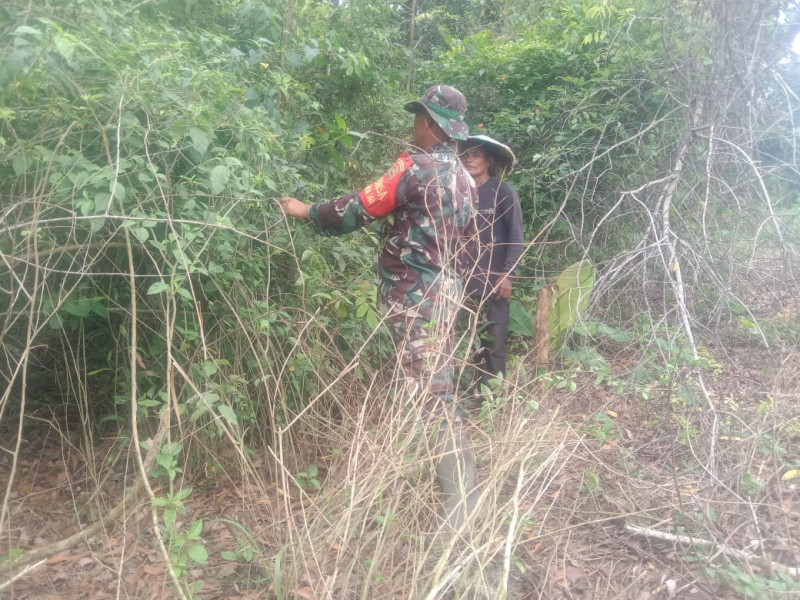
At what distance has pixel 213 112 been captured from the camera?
238 cm

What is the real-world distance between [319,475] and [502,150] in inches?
88.5

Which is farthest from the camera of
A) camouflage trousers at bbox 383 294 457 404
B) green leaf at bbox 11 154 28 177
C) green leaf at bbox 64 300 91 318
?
camouflage trousers at bbox 383 294 457 404

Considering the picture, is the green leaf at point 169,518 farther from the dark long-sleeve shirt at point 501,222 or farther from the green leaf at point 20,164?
the dark long-sleeve shirt at point 501,222

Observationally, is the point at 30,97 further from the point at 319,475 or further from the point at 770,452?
the point at 770,452

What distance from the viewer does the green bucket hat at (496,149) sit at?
3.75 metres

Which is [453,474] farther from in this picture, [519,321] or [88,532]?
[519,321]

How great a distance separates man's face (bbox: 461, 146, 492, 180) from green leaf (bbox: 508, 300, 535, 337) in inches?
47.0

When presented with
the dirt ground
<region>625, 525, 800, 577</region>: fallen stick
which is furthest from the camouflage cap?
<region>625, 525, 800, 577</region>: fallen stick

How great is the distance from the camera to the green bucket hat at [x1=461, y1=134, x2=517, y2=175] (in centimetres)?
375

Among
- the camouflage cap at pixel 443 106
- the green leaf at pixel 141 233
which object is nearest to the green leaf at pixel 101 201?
the green leaf at pixel 141 233

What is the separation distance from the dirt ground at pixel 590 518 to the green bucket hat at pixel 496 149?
1630 mm

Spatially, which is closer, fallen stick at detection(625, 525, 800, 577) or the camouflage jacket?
fallen stick at detection(625, 525, 800, 577)

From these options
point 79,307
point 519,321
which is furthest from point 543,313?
point 79,307

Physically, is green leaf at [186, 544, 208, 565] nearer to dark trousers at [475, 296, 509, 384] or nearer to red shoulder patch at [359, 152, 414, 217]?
red shoulder patch at [359, 152, 414, 217]
